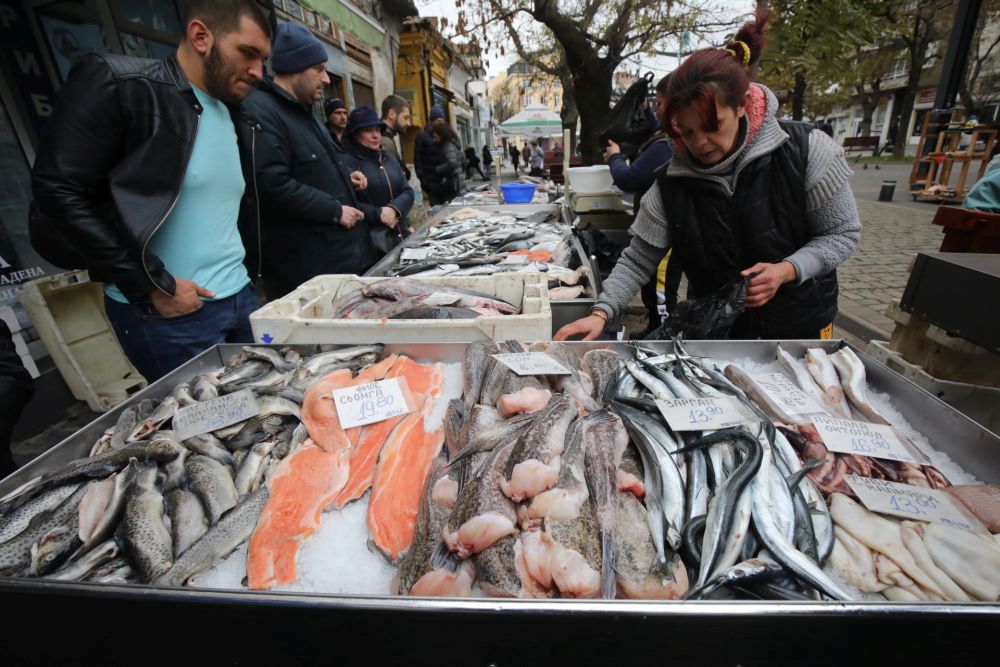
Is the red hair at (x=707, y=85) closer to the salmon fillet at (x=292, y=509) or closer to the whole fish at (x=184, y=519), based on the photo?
the salmon fillet at (x=292, y=509)

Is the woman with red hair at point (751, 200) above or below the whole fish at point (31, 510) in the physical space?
above

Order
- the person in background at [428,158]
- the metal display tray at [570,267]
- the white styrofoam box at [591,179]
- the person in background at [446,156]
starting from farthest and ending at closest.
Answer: the person in background at [428,158] → the person in background at [446,156] → the white styrofoam box at [591,179] → the metal display tray at [570,267]

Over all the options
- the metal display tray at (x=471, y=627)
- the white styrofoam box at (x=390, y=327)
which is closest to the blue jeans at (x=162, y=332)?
the white styrofoam box at (x=390, y=327)

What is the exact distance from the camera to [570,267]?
3.76 metres

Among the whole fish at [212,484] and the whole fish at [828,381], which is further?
the whole fish at [828,381]

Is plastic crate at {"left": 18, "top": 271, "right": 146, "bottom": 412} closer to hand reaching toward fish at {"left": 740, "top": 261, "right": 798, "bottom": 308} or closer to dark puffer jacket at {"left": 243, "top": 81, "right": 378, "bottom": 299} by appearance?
dark puffer jacket at {"left": 243, "top": 81, "right": 378, "bottom": 299}

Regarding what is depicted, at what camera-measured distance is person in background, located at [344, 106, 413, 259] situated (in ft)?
14.5

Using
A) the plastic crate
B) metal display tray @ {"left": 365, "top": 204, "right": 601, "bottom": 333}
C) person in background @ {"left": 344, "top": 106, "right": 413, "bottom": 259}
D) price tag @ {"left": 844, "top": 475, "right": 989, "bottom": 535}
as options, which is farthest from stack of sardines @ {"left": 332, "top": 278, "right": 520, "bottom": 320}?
the plastic crate

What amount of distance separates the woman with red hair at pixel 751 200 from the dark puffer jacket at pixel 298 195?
2334 millimetres

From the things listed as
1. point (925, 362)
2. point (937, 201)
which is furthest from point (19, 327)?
point (937, 201)

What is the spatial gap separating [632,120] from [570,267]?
8.28 ft

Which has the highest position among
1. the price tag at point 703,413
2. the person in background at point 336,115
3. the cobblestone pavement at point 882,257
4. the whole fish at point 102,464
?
the person in background at point 336,115

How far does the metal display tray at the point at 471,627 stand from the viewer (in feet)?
2.85

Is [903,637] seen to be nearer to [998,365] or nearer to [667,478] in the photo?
[667,478]
